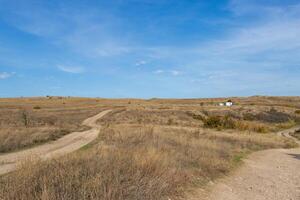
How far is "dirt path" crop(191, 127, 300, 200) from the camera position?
8.60m

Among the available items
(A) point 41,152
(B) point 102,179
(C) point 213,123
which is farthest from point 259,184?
(C) point 213,123

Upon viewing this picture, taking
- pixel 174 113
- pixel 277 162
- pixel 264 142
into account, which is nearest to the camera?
pixel 277 162

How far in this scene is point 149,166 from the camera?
8.18 metres

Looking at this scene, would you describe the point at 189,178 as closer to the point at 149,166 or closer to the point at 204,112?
the point at 149,166

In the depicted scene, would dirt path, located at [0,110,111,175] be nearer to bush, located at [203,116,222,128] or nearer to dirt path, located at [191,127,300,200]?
dirt path, located at [191,127,300,200]

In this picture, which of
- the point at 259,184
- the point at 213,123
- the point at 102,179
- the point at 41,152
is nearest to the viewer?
the point at 102,179

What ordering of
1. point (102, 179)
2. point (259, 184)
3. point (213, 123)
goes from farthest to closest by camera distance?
point (213, 123)
point (259, 184)
point (102, 179)

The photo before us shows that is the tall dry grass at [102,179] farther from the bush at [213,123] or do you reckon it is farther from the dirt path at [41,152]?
the bush at [213,123]

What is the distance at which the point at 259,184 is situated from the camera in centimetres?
1016

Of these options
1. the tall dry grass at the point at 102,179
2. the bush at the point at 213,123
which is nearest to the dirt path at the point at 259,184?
the tall dry grass at the point at 102,179

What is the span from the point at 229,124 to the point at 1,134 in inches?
1163

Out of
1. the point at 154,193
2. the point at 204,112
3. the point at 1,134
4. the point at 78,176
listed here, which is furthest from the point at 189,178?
the point at 204,112

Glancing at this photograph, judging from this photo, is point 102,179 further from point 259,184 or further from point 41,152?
point 41,152

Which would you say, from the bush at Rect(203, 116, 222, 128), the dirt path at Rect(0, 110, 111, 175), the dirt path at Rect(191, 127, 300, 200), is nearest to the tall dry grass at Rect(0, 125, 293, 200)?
the dirt path at Rect(191, 127, 300, 200)
